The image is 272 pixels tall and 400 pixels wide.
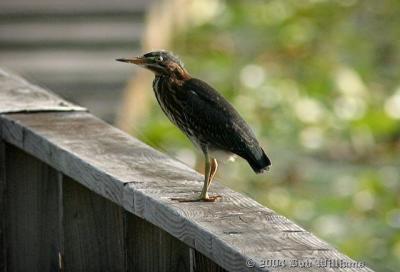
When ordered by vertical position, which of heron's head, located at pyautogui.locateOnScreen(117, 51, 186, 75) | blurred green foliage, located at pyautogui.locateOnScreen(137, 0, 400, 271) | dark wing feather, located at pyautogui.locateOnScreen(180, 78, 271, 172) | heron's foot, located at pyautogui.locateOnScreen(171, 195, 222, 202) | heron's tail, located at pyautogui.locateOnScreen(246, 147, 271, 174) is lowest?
blurred green foliage, located at pyautogui.locateOnScreen(137, 0, 400, 271)

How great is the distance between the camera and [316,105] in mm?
10141

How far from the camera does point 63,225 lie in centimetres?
402

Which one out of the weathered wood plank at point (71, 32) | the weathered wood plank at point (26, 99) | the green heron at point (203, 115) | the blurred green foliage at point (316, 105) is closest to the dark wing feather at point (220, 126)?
the green heron at point (203, 115)

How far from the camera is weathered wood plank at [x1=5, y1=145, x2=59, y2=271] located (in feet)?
13.6

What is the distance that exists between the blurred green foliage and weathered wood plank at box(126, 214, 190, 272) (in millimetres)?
3142

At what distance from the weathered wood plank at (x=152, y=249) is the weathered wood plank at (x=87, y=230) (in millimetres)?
134

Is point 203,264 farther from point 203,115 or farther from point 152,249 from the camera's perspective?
point 203,115

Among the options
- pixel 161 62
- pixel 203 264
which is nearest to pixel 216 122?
pixel 161 62

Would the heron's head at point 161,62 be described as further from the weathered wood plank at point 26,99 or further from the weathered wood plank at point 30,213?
the weathered wood plank at point 30,213

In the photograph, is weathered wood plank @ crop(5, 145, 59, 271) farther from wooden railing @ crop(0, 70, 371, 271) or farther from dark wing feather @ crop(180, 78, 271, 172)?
dark wing feather @ crop(180, 78, 271, 172)

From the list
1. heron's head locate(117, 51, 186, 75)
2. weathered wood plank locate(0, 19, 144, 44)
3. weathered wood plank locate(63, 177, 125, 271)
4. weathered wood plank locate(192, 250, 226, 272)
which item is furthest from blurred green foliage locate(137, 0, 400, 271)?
weathered wood plank locate(192, 250, 226, 272)

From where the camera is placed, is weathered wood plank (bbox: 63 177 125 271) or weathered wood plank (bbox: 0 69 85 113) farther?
weathered wood plank (bbox: 0 69 85 113)

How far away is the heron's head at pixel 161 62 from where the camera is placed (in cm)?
451

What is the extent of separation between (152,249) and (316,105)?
6523mm
